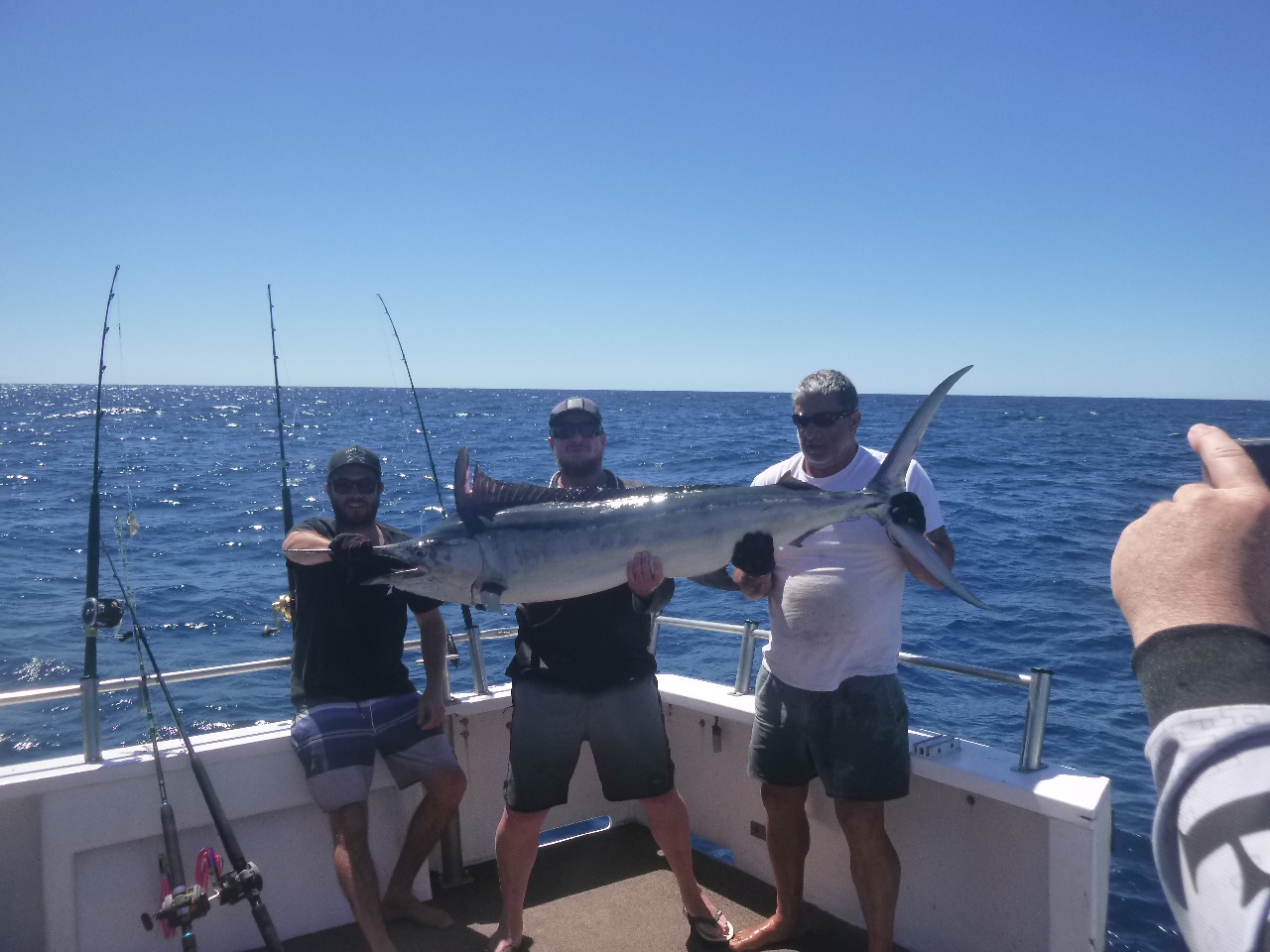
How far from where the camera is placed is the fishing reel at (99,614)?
3.30 metres

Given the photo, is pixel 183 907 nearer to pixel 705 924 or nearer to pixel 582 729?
pixel 582 729

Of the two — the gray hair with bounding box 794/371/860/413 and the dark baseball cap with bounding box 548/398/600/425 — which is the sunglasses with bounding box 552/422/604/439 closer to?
the dark baseball cap with bounding box 548/398/600/425

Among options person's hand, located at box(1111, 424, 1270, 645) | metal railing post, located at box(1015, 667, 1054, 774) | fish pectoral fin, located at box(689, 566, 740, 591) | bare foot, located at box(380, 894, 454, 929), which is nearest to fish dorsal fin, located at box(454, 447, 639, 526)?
fish pectoral fin, located at box(689, 566, 740, 591)

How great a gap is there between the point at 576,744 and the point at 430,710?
0.69 metres

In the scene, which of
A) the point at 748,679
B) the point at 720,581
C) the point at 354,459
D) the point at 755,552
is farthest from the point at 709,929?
the point at 354,459

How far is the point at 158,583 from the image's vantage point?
12.5m

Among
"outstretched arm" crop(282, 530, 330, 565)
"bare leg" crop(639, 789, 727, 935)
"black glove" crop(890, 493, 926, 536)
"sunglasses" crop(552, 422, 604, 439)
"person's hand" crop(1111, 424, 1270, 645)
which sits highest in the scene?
"sunglasses" crop(552, 422, 604, 439)

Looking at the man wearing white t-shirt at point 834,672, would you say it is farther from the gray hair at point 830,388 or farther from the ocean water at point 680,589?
the ocean water at point 680,589

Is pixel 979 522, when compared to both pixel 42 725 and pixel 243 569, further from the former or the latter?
pixel 42 725

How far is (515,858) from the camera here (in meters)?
3.36

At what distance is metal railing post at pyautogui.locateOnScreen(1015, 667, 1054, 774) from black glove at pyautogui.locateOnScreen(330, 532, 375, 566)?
7.63 ft

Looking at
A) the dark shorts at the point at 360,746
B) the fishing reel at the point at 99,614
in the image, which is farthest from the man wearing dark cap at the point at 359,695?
the fishing reel at the point at 99,614

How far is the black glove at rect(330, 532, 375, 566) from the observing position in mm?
3299

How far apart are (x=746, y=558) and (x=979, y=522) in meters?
15.1
